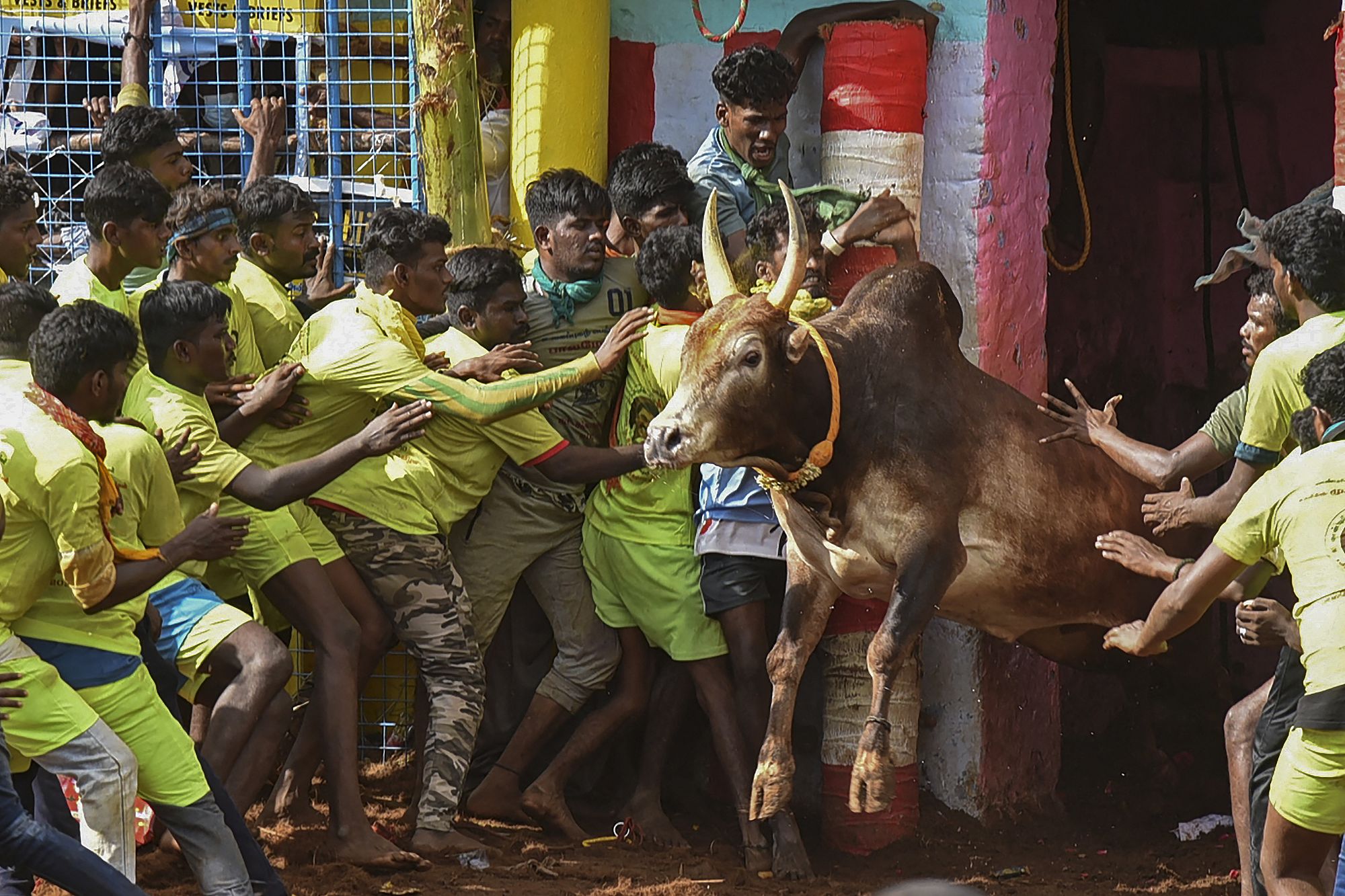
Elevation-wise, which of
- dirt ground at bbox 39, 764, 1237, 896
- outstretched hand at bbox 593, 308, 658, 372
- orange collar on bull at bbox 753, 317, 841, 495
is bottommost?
dirt ground at bbox 39, 764, 1237, 896

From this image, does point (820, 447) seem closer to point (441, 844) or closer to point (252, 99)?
point (441, 844)

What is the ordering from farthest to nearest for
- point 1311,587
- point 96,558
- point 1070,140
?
point 1070,140
point 96,558
point 1311,587

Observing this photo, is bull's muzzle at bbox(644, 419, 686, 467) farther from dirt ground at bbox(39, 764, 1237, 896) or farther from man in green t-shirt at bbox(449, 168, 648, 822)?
dirt ground at bbox(39, 764, 1237, 896)

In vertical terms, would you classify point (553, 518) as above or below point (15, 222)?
below

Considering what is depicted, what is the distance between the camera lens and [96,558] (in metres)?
4.95

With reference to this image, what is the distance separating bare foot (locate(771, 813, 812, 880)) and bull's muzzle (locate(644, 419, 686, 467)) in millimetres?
1821

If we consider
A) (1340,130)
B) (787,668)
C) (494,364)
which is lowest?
(787,668)

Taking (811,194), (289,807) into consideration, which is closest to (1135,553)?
(811,194)

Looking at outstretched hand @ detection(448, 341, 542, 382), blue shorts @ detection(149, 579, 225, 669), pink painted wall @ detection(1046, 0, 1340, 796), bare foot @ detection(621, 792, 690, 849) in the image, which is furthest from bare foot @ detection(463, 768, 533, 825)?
pink painted wall @ detection(1046, 0, 1340, 796)

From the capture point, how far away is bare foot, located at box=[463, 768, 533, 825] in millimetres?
7113

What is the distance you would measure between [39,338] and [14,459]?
0.38m

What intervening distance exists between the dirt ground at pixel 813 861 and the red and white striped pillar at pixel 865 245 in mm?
165

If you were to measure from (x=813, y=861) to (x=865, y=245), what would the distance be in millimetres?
2344

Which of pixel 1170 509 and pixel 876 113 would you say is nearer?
pixel 1170 509
